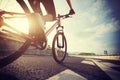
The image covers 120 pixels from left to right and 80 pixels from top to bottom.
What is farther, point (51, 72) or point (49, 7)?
point (49, 7)

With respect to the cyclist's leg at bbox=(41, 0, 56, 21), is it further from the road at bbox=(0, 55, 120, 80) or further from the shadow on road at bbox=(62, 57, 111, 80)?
the shadow on road at bbox=(62, 57, 111, 80)

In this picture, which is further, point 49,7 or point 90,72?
point 49,7

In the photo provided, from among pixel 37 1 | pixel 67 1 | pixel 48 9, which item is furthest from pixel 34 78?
pixel 67 1

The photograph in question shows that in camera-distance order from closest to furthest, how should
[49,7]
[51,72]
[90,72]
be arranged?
[51,72], [90,72], [49,7]

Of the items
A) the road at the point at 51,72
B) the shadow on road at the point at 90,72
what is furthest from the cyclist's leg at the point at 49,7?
the shadow on road at the point at 90,72

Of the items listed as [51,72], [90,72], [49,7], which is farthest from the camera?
[49,7]

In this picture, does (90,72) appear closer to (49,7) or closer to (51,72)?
(51,72)

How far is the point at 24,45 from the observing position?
3127 millimetres

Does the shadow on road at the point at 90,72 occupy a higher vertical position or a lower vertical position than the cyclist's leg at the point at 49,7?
lower

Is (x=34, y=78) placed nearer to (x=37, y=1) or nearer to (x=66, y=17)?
(x=37, y=1)

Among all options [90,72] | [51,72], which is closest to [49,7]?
[51,72]

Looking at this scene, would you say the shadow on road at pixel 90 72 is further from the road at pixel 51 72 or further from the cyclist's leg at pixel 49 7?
the cyclist's leg at pixel 49 7

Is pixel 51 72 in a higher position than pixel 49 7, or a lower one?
lower

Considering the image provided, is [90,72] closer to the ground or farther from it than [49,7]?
closer to the ground
